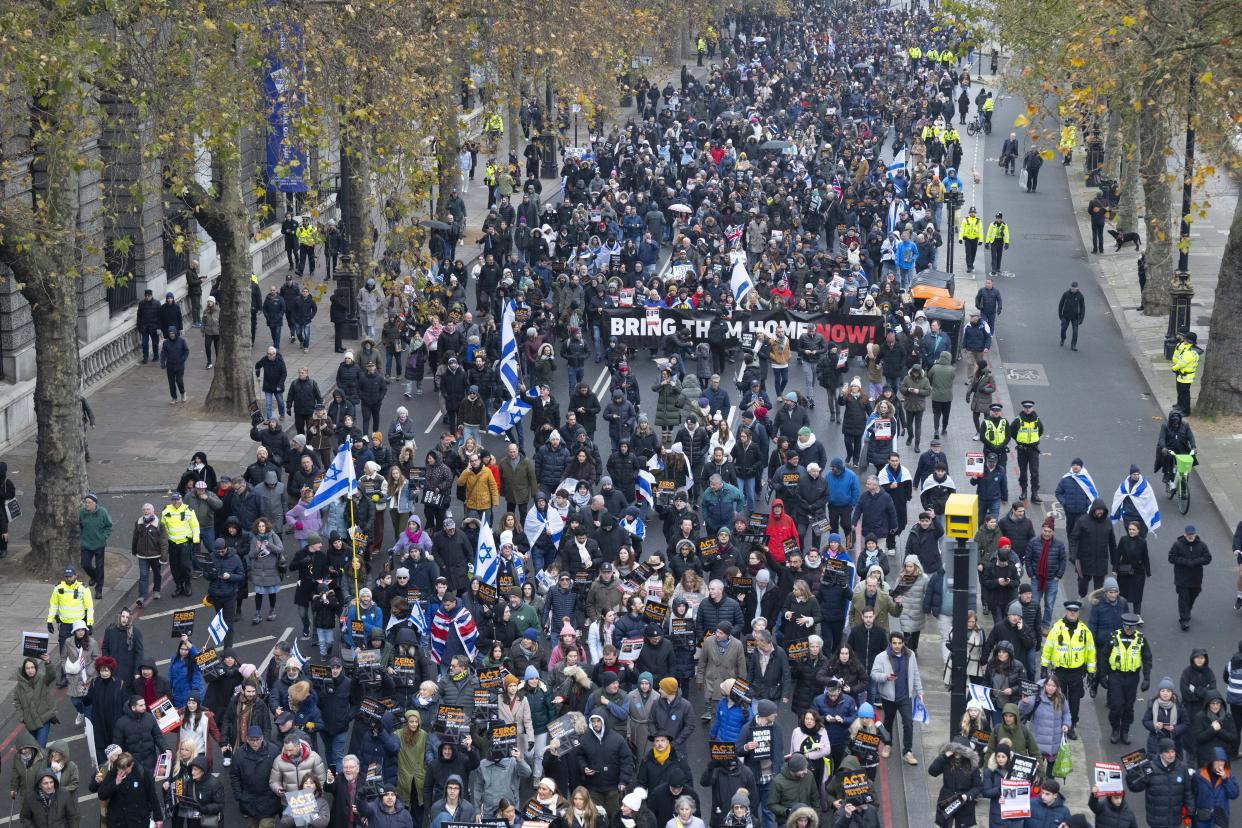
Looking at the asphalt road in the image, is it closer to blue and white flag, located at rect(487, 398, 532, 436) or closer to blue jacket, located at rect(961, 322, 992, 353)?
blue jacket, located at rect(961, 322, 992, 353)

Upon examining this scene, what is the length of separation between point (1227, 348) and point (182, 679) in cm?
1931

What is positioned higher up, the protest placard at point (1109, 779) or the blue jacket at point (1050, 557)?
the blue jacket at point (1050, 557)

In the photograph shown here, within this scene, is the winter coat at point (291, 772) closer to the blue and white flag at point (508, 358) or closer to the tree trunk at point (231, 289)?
the blue and white flag at point (508, 358)

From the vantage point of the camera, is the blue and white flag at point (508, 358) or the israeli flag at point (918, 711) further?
the blue and white flag at point (508, 358)

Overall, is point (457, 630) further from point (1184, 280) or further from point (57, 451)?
point (1184, 280)

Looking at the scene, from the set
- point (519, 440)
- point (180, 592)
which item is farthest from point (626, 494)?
point (180, 592)

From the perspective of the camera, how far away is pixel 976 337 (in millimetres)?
33062

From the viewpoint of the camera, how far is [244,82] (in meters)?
29.6

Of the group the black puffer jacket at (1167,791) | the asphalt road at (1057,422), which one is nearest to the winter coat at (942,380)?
the asphalt road at (1057,422)

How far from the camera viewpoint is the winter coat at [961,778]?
17094mm

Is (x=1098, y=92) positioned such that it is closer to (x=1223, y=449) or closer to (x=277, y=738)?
(x=1223, y=449)

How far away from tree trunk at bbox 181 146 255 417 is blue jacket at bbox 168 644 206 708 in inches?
490

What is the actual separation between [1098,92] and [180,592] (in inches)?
598

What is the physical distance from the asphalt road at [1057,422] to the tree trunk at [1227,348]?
959mm
